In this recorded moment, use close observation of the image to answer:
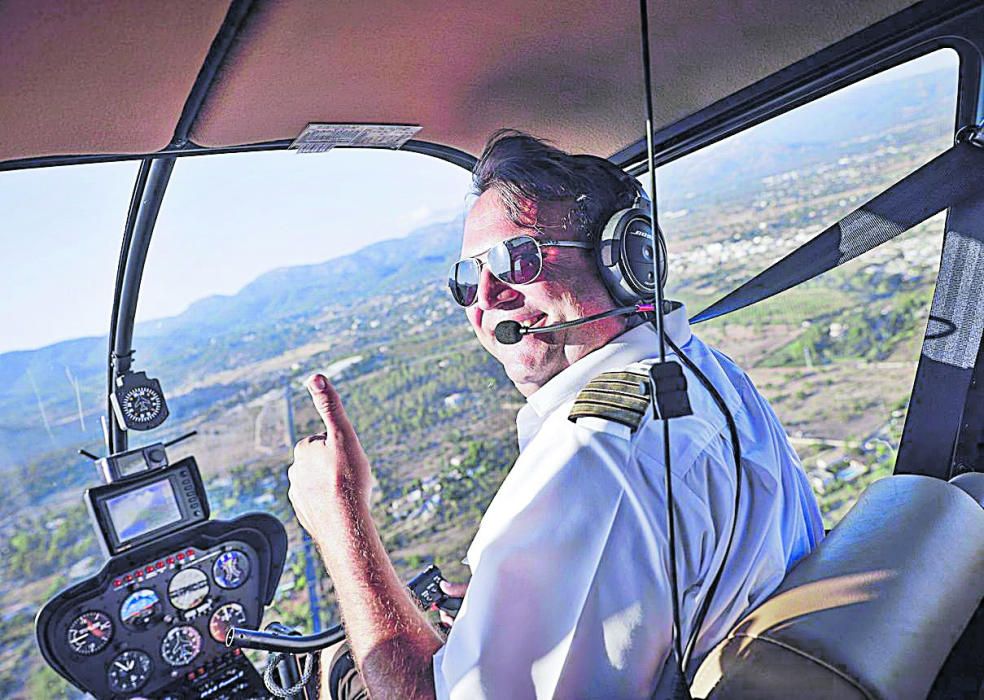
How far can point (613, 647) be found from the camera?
1057mm

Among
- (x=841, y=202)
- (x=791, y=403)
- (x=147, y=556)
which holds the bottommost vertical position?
(x=791, y=403)

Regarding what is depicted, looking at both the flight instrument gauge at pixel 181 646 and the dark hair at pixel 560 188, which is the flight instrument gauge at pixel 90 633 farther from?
the dark hair at pixel 560 188

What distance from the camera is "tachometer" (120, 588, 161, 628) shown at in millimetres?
2270

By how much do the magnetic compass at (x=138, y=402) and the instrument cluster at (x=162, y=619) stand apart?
1.30 ft

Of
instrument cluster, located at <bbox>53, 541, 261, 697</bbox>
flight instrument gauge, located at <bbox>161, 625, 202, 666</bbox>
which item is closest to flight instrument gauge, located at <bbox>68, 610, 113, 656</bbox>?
instrument cluster, located at <bbox>53, 541, 261, 697</bbox>

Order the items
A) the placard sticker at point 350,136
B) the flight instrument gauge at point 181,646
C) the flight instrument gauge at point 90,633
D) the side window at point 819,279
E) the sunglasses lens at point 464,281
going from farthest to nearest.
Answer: the side window at point 819,279 → the flight instrument gauge at point 181,646 → the flight instrument gauge at point 90,633 → the placard sticker at point 350,136 → the sunglasses lens at point 464,281

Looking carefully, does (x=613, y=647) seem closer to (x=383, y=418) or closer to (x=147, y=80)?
(x=147, y=80)

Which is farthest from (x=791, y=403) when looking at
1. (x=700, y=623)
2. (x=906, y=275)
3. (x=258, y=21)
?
(x=258, y=21)

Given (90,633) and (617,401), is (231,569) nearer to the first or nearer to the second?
(90,633)

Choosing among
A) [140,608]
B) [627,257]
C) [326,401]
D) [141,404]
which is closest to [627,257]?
[627,257]

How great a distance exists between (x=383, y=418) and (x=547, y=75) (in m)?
2.55

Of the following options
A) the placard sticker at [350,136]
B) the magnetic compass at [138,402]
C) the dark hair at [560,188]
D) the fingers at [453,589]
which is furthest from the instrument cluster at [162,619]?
the dark hair at [560,188]

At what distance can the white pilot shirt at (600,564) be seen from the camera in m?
1.05

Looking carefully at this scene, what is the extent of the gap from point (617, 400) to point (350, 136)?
1065mm
